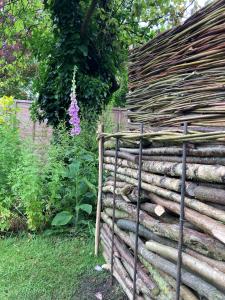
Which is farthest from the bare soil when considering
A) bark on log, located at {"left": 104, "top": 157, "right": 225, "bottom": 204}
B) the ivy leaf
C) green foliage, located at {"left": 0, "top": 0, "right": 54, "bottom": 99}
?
green foliage, located at {"left": 0, "top": 0, "right": 54, "bottom": 99}

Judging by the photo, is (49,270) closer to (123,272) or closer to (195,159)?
(123,272)

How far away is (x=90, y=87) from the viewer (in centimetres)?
589

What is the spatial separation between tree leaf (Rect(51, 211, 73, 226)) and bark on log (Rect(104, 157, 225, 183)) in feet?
6.73

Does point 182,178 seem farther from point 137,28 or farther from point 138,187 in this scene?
point 137,28

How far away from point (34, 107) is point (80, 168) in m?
2.41

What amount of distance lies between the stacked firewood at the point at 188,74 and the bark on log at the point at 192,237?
2.15 ft

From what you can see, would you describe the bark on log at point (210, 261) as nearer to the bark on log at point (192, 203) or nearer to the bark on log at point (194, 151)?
the bark on log at point (192, 203)

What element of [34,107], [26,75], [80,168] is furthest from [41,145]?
[26,75]

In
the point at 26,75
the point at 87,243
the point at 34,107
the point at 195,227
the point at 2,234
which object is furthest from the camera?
the point at 26,75

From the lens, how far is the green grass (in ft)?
9.63

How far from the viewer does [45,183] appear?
14.7ft

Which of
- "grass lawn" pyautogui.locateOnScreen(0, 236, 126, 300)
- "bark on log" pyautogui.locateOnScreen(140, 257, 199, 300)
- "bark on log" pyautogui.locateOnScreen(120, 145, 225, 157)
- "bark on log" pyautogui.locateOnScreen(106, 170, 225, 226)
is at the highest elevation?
"bark on log" pyautogui.locateOnScreen(120, 145, 225, 157)

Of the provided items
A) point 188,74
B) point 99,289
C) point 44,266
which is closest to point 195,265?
point 188,74

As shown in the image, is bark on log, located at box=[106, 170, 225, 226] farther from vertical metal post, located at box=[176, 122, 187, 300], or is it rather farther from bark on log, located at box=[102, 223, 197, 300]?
bark on log, located at box=[102, 223, 197, 300]
